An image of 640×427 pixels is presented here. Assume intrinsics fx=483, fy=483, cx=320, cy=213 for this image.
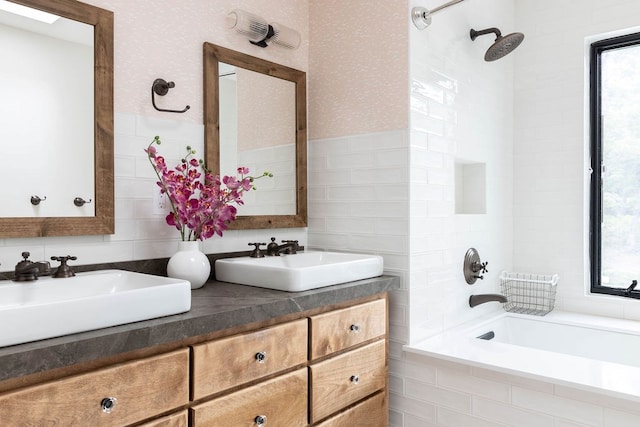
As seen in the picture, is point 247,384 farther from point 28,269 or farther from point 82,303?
point 28,269

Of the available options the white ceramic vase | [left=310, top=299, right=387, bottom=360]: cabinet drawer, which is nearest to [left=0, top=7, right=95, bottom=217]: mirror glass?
the white ceramic vase

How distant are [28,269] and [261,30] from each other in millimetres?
1420

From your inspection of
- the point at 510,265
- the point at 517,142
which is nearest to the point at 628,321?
the point at 510,265

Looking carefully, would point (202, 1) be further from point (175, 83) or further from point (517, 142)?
point (517, 142)

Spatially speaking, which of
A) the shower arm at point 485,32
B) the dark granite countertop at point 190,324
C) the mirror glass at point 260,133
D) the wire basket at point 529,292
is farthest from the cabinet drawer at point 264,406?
the shower arm at point 485,32

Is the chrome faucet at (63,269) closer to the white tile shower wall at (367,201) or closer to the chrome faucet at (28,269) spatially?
the chrome faucet at (28,269)

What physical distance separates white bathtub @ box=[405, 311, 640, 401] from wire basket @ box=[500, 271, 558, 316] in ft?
0.32

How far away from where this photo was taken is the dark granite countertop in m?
1.03

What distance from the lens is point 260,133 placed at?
2.34 m

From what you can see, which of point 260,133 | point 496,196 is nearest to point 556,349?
point 496,196

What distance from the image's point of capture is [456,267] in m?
2.50

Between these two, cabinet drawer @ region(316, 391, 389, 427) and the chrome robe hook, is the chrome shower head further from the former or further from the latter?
cabinet drawer @ region(316, 391, 389, 427)

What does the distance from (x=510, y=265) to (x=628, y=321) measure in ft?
2.31

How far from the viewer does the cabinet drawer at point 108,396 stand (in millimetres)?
1029
